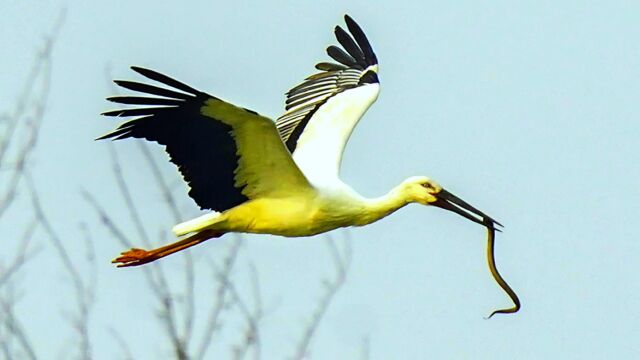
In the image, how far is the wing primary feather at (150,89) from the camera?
397 inches

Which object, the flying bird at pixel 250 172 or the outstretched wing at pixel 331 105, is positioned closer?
the flying bird at pixel 250 172

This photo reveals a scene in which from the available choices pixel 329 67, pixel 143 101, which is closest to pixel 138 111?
pixel 143 101

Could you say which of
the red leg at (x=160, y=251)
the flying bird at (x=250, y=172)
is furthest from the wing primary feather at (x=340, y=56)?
the red leg at (x=160, y=251)

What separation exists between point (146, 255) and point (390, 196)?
5.60 feet

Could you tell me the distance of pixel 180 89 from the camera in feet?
33.8

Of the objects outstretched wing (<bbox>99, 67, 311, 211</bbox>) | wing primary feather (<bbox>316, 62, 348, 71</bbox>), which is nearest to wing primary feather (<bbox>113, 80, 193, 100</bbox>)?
outstretched wing (<bbox>99, 67, 311, 211</bbox>)

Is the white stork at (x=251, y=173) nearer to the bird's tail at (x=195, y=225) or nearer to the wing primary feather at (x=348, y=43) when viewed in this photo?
the bird's tail at (x=195, y=225)

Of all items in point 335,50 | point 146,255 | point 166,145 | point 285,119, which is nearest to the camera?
point 166,145

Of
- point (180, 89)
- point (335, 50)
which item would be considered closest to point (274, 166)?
point (180, 89)

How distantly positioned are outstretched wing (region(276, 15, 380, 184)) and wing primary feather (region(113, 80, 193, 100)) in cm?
163

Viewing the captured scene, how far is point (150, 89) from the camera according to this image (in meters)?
10.3

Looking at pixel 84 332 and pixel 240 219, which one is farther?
pixel 240 219

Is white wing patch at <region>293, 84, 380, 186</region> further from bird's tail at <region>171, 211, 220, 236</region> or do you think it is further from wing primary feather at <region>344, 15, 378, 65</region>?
wing primary feather at <region>344, 15, 378, 65</region>

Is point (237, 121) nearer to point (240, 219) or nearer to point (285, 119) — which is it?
point (240, 219)
